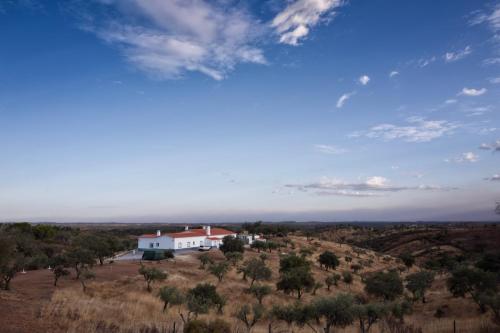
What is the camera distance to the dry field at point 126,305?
2172 centimetres

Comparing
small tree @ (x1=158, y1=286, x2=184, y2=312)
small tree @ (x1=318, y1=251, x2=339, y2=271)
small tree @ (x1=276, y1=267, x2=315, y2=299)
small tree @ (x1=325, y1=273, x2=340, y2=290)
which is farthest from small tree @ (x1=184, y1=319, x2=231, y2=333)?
small tree @ (x1=318, y1=251, x2=339, y2=271)

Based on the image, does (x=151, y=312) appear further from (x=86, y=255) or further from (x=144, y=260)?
(x=144, y=260)

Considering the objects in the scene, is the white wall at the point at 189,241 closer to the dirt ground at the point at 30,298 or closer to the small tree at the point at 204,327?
the dirt ground at the point at 30,298

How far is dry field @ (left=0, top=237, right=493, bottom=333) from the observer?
2172cm

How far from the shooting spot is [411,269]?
3000 inches

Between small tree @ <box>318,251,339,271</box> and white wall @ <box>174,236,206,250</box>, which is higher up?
white wall @ <box>174,236,206,250</box>

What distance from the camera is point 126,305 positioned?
28.3 metres

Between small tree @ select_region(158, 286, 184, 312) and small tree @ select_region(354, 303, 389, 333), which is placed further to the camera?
small tree @ select_region(158, 286, 184, 312)

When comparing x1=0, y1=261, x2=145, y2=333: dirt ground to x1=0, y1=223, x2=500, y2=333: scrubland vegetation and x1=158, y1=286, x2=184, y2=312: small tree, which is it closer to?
x1=0, y1=223, x2=500, y2=333: scrubland vegetation

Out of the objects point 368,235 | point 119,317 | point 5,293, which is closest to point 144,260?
point 5,293

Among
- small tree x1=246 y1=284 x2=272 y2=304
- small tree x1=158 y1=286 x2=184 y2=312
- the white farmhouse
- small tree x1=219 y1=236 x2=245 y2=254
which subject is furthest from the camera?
the white farmhouse

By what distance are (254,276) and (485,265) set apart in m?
31.8

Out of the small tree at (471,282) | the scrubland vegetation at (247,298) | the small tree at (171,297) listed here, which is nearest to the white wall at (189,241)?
the scrubland vegetation at (247,298)

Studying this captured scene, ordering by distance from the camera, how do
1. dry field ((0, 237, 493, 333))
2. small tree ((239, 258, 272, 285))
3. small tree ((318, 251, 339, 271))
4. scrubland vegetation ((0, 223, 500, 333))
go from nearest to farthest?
dry field ((0, 237, 493, 333))
scrubland vegetation ((0, 223, 500, 333))
small tree ((239, 258, 272, 285))
small tree ((318, 251, 339, 271))
